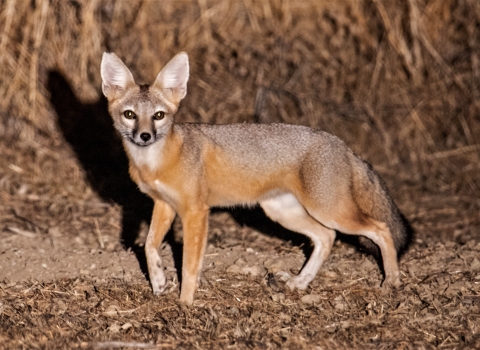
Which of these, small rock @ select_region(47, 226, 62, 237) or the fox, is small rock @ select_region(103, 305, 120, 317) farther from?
small rock @ select_region(47, 226, 62, 237)

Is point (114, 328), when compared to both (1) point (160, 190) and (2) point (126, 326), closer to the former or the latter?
(2) point (126, 326)

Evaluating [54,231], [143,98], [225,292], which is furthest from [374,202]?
[54,231]

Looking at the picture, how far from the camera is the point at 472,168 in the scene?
839 centimetres

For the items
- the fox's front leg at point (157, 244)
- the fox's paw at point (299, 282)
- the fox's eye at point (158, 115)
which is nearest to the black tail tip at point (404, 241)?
the fox's paw at point (299, 282)

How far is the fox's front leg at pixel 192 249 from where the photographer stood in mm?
4852

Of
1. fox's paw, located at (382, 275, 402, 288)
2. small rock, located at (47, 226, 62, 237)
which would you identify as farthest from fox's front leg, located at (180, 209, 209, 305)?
small rock, located at (47, 226, 62, 237)

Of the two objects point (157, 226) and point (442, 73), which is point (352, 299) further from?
point (442, 73)

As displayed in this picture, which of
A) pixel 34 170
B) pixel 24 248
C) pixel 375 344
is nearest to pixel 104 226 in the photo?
pixel 24 248

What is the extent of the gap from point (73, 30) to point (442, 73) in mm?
4637

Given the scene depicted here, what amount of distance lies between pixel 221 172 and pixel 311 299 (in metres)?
1.12

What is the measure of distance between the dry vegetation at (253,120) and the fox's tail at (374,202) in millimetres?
226

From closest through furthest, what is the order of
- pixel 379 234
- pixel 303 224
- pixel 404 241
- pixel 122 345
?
pixel 122 345
pixel 379 234
pixel 404 241
pixel 303 224

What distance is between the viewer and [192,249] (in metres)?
4.88

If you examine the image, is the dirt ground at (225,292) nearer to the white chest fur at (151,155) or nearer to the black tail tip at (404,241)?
the black tail tip at (404,241)
